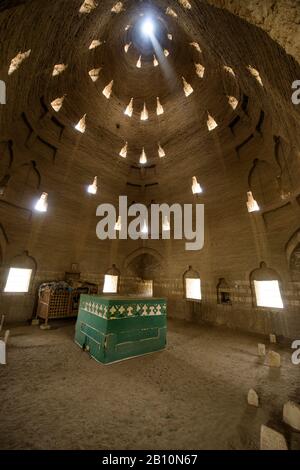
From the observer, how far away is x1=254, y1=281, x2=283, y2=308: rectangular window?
27.9ft

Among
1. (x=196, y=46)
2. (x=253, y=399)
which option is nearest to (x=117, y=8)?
(x=196, y=46)

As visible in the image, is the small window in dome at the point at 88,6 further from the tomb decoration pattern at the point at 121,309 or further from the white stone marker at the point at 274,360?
the white stone marker at the point at 274,360

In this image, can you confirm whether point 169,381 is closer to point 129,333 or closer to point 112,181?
point 129,333

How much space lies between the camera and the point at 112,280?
13.7 metres

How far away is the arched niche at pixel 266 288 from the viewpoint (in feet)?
27.9

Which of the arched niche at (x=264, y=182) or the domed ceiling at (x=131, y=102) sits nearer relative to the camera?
the domed ceiling at (x=131, y=102)

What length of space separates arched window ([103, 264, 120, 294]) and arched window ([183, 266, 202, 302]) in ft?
15.8

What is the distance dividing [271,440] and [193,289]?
32.1 ft

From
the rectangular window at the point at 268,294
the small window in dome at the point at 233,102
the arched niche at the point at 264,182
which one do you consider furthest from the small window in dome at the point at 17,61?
the rectangular window at the point at 268,294

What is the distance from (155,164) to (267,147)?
24.6ft

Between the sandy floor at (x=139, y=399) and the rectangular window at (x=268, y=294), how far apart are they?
121 inches

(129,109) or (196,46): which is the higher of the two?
(196,46)

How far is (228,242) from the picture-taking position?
10.6 m

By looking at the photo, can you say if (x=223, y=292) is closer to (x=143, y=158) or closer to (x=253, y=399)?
(x=253, y=399)
